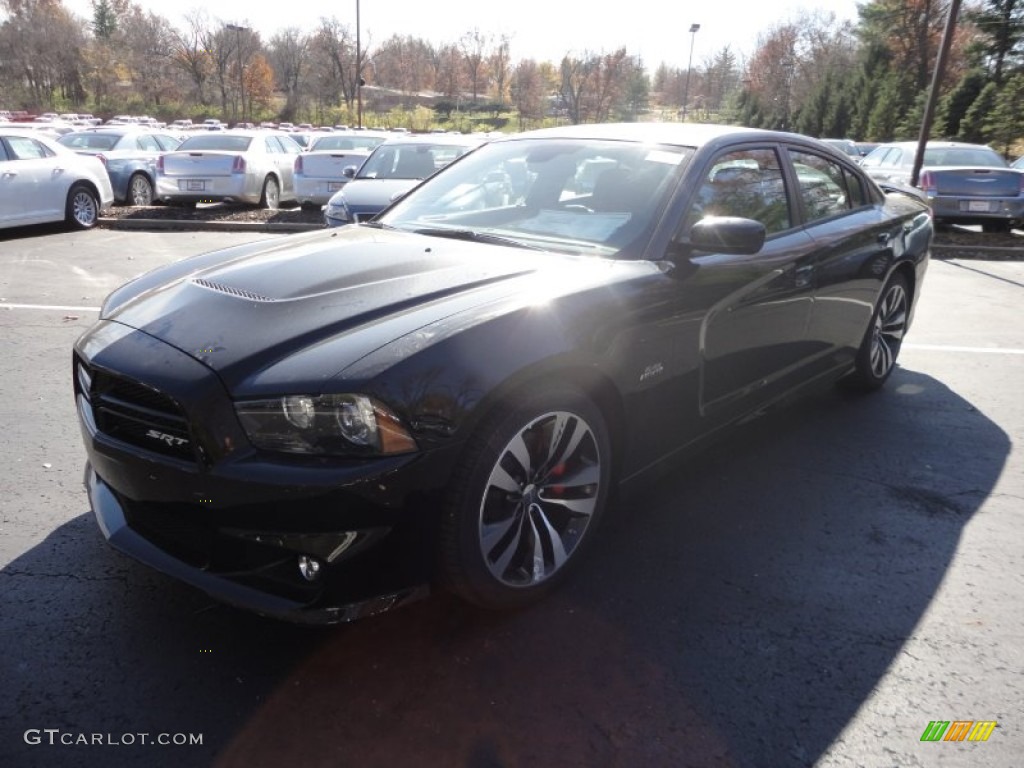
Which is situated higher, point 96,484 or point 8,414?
point 96,484

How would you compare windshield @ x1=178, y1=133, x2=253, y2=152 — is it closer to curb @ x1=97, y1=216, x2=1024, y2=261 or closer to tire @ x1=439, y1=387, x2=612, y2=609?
curb @ x1=97, y1=216, x2=1024, y2=261

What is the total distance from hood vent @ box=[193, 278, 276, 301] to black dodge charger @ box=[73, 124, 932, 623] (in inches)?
0.6

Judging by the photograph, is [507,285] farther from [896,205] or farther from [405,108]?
[405,108]

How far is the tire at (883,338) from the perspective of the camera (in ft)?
16.0

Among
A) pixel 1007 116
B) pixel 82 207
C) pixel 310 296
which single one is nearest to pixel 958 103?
pixel 1007 116

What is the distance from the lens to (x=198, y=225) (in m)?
12.5

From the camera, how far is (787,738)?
2166mm

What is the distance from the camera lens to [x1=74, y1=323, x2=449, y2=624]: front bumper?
2.14 metres

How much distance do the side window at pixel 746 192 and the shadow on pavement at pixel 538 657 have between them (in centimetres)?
134

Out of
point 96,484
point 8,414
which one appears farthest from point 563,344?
point 8,414

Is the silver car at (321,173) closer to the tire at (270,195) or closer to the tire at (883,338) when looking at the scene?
the tire at (270,195)

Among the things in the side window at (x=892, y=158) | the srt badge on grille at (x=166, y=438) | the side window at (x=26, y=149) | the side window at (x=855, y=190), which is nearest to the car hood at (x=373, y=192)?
the side window at (x=855, y=190)

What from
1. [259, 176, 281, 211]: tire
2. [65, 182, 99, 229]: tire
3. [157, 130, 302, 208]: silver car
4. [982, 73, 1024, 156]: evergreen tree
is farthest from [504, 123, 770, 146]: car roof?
[982, 73, 1024, 156]: evergreen tree

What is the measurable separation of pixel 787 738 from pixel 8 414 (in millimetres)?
4220
